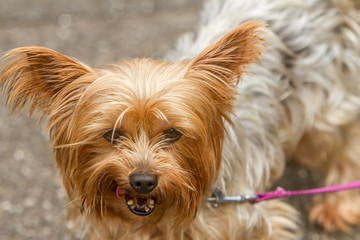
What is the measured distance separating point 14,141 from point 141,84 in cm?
253

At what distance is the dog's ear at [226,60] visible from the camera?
2.48 meters

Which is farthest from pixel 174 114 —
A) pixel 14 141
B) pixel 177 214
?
pixel 14 141

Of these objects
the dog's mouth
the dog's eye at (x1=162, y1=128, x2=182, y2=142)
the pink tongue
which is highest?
the dog's eye at (x1=162, y1=128, x2=182, y2=142)

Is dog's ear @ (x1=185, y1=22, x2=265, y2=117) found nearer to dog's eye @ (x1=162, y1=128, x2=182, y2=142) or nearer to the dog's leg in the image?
dog's eye @ (x1=162, y1=128, x2=182, y2=142)

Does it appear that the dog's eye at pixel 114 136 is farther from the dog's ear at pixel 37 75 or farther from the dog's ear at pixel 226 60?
the dog's ear at pixel 226 60

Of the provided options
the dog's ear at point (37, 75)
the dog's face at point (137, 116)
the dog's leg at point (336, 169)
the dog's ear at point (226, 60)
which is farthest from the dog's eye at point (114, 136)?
the dog's leg at point (336, 169)

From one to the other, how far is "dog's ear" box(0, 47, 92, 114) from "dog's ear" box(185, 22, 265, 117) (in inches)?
22.4

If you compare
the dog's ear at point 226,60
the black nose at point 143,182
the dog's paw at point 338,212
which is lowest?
the dog's paw at point 338,212

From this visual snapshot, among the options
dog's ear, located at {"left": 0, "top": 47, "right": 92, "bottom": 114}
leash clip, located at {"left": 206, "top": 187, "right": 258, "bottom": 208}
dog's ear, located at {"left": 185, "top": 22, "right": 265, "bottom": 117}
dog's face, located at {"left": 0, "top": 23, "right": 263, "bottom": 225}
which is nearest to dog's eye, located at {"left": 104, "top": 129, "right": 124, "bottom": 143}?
dog's face, located at {"left": 0, "top": 23, "right": 263, "bottom": 225}

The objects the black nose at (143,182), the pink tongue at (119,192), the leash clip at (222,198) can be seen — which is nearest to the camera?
the black nose at (143,182)

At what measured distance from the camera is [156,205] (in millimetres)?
2682

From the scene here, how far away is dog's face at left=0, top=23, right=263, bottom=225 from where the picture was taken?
248 cm

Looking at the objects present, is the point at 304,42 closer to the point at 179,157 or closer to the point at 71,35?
the point at 179,157

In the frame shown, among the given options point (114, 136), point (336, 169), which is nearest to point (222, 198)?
point (114, 136)
